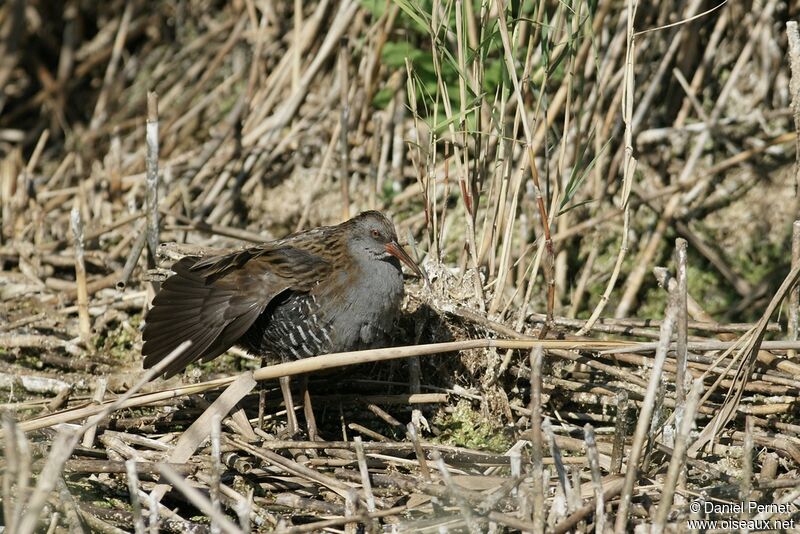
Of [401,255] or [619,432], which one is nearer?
[619,432]

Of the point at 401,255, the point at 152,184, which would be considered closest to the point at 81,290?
the point at 152,184

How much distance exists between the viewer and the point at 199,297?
13.2 feet

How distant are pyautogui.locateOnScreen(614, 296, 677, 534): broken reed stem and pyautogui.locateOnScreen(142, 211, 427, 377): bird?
1.31 meters

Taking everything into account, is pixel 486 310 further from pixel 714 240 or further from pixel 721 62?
pixel 721 62

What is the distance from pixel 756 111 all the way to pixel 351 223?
2496mm

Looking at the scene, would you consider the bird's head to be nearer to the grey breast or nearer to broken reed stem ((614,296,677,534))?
the grey breast

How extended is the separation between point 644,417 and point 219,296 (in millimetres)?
1835

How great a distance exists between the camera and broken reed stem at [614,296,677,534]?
2879 mm

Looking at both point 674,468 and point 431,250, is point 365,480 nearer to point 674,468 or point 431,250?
point 674,468

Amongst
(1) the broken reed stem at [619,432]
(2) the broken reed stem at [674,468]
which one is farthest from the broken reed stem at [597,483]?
(1) the broken reed stem at [619,432]

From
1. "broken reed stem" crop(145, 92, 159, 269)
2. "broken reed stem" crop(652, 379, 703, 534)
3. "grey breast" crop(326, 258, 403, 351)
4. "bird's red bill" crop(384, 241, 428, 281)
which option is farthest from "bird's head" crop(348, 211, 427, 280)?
"broken reed stem" crop(652, 379, 703, 534)

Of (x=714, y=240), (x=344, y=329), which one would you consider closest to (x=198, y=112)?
(x=344, y=329)

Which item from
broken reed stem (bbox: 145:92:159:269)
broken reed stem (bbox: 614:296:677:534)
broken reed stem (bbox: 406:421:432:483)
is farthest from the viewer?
broken reed stem (bbox: 145:92:159:269)

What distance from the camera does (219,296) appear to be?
399cm
